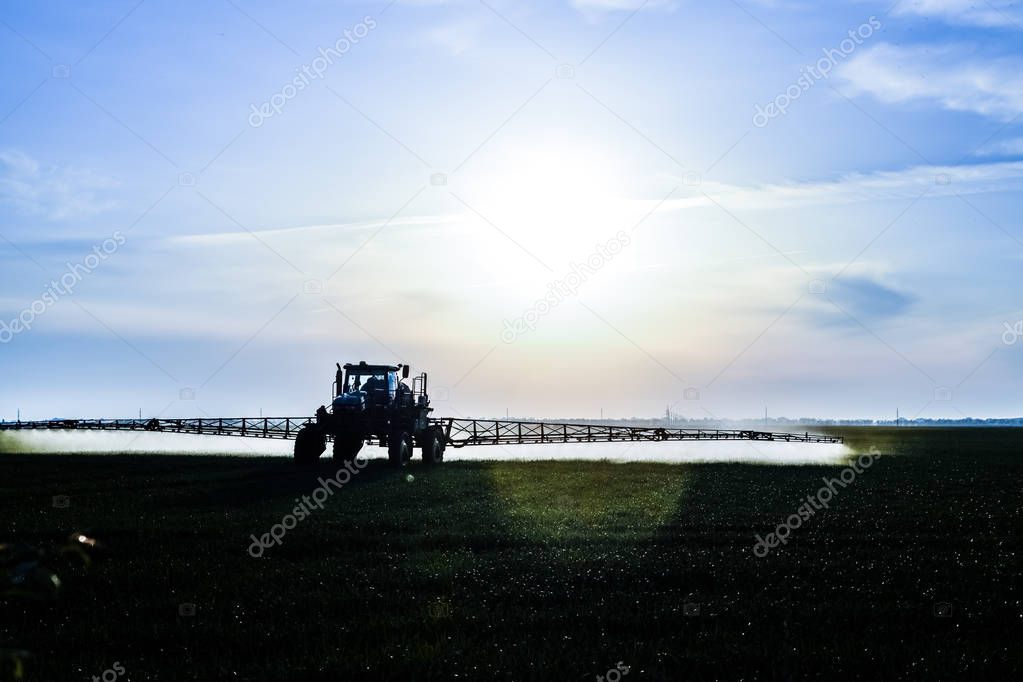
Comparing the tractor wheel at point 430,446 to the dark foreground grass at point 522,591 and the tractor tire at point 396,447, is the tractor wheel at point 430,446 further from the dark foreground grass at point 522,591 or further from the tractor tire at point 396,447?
the dark foreground grass at point 522,591

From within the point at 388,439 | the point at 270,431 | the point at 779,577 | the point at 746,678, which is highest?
the point at 270,431

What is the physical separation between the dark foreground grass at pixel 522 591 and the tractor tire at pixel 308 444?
13.6 m

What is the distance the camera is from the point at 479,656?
9797mm

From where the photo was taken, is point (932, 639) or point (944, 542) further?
point (944, 542)

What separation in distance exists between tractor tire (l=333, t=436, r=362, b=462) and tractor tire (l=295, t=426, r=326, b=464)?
829 millimetres

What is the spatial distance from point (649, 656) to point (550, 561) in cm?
573

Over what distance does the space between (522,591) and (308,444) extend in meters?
28.7

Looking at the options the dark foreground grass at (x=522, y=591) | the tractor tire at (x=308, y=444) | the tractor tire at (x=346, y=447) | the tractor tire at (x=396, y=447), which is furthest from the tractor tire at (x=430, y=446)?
the dark foreground grass at (x=522, y=591)

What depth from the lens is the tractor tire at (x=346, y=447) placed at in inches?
1550

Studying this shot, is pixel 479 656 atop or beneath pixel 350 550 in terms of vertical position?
beneath

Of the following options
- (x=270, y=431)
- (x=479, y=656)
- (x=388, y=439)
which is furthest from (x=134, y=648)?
(x=270, y=431)

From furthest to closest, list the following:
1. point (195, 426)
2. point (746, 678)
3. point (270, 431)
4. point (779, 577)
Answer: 1. point (195, 426)
2. point (270, 431)
3. point (779, 577)
4. point (746, 678)

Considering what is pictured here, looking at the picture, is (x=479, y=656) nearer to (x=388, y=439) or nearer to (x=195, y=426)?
(x=388, y=439)

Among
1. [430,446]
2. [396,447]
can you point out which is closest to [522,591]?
[396,447]
